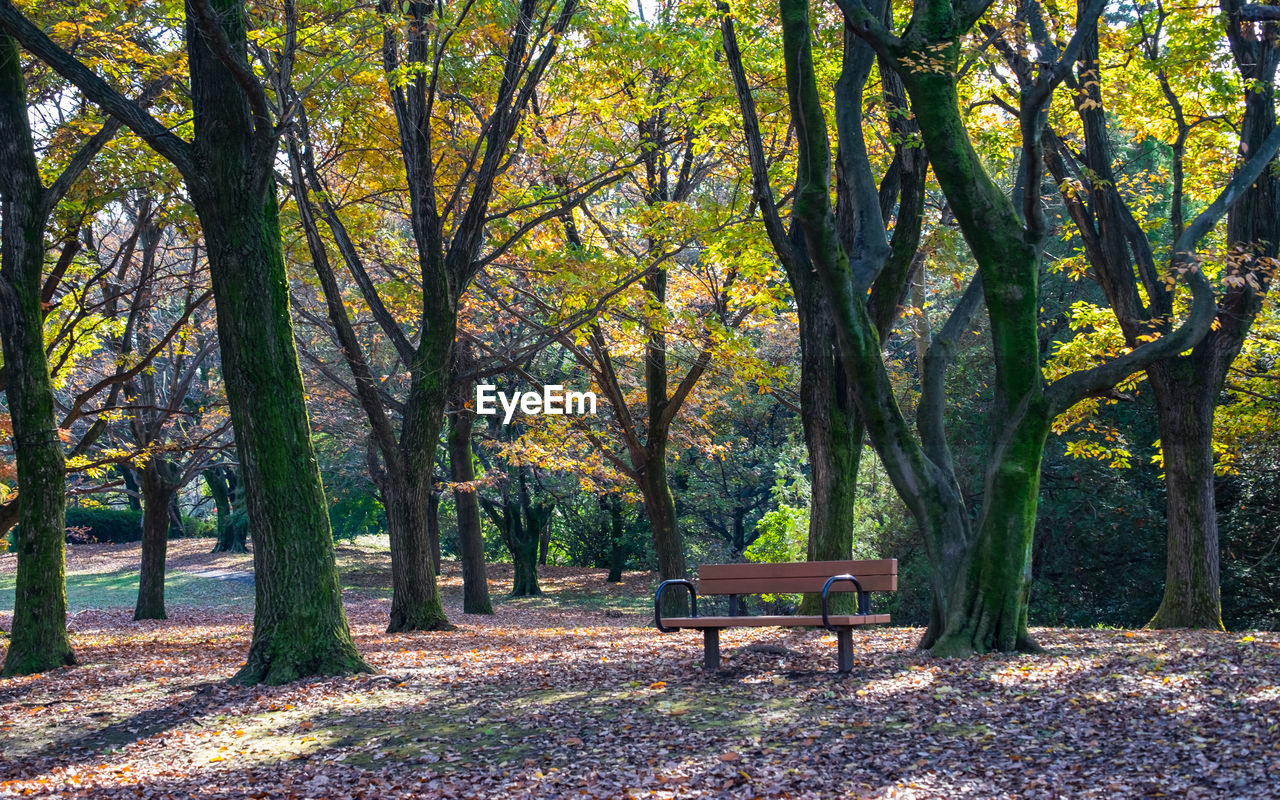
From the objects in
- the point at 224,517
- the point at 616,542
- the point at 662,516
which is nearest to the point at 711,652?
the point at 662,516

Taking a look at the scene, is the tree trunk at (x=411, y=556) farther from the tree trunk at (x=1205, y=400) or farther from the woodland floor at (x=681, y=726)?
the tree trunk at (x=1205, y=400)

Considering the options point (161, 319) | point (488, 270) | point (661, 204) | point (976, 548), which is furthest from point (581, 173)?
point (161, 319)

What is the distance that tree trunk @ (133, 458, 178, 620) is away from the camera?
16.0 m

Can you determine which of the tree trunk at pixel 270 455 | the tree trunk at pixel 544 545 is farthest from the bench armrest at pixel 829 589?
the tree trunk at pixel 544 545

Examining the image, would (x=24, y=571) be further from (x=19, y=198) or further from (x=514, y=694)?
(x=514, y=694)

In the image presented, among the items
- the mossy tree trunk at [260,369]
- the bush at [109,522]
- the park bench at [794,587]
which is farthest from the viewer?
the bush at [109,522]

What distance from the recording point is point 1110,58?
40.6ft

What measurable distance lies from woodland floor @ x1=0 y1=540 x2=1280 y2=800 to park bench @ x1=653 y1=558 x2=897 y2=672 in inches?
12.5

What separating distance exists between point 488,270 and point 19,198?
8215 millimetres

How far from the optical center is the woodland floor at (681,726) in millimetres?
4680

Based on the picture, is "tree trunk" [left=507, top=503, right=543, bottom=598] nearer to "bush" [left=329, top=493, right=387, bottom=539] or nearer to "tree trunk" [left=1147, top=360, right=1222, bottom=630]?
"bush" [left=329, top=493, right=387, bottom=539]

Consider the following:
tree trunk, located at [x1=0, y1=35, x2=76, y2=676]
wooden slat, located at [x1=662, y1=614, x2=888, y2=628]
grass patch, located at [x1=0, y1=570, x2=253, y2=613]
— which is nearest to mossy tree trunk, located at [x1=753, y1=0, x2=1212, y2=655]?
wooden slat, located at [x1=662, y1=614, x2=888, y2=628]

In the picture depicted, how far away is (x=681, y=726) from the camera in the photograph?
18.9 feet

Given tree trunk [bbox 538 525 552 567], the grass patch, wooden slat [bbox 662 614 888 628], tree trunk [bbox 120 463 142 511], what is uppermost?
tree trunk [bbox 120 463 142 511]
